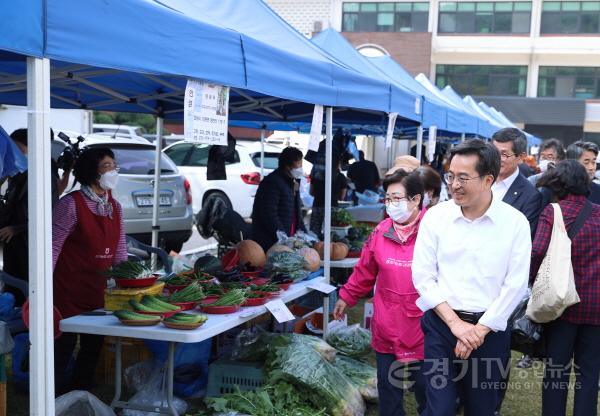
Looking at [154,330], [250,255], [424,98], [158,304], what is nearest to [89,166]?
[158,304]

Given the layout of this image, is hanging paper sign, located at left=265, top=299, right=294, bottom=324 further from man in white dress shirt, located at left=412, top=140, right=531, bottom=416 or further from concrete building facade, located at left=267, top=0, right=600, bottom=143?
concrete building facade, located at left=267, top=0, right=600, bottom=143

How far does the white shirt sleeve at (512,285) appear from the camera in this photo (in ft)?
10.0

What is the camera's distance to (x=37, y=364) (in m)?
2.86

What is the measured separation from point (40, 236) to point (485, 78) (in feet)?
137

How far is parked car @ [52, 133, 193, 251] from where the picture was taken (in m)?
9.25

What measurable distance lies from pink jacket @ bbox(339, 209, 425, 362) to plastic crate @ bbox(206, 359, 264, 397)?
104cm

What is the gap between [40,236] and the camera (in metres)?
2.80

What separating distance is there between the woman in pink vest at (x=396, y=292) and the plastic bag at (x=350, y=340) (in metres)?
1.40

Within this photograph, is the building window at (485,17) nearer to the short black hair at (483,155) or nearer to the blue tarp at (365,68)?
the blue tarp at (365,68)

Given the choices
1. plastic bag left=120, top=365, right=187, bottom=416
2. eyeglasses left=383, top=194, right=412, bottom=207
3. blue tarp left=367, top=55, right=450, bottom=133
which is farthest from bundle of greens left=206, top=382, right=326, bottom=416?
blue tarp left=367, top=55, right=450, bottom=133

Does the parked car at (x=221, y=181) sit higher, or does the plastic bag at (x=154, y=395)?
the parked car at (x=221, y=181)

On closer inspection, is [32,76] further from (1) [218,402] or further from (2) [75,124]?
(2) [75,124]

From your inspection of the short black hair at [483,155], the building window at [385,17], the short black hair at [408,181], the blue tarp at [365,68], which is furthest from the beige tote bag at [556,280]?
the building window at [385,17]

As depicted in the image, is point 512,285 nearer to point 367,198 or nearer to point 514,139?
point 514,139
